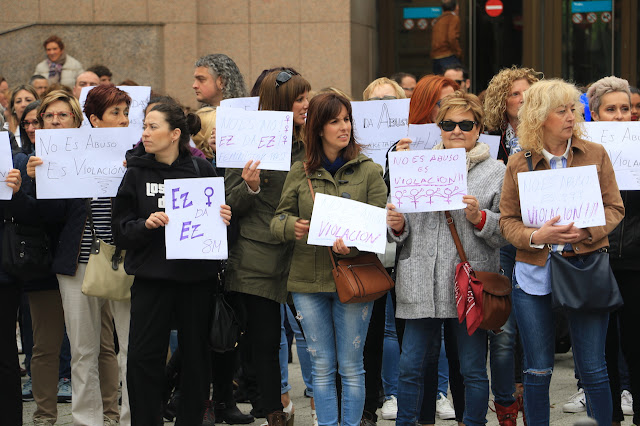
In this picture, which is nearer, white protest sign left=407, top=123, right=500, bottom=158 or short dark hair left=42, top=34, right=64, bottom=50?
white protest sign left=407, top=123, right=500, bottom=158

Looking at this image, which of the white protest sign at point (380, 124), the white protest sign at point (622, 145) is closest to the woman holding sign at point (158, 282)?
the white protest sign at point (380, 124)

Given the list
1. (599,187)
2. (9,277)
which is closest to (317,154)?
(599,187)

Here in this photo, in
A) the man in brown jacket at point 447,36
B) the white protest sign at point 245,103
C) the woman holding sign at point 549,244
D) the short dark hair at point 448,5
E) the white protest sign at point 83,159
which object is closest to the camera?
the woman holding sign at point 549,244

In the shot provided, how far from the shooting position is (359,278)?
5.59 m

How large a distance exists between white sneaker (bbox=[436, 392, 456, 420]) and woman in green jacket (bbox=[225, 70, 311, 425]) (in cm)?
133

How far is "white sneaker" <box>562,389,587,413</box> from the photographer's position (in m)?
7.00

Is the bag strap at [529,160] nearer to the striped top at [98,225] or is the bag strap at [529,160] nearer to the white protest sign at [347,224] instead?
the white protest sign at [347,224]

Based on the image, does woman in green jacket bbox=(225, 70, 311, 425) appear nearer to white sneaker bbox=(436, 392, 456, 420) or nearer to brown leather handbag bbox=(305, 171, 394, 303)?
brown leather handbag bbox=(305, 171, 394, 303)

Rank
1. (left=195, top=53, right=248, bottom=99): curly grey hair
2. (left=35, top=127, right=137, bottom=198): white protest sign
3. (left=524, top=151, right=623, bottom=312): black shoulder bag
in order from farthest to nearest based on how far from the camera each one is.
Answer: (left=195, top=53, right=248, bottom=99): curly grey hair, (left=35, top=127, right=137, bottom=198): white protest sign, (left=524, top=151, right=623, bottom=312): black shoulder bag

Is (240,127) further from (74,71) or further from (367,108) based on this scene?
(74,71)

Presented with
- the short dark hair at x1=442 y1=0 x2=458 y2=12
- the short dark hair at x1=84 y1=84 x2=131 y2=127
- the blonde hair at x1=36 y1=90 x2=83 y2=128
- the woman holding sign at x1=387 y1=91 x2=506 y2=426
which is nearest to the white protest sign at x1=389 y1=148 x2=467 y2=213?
the woman holding sign at x1=387 y1=91 x2=506 y2=426

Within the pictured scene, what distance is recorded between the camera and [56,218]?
651 centimetres

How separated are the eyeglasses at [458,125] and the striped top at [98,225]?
2216mm

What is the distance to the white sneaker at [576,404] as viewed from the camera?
700 cm
